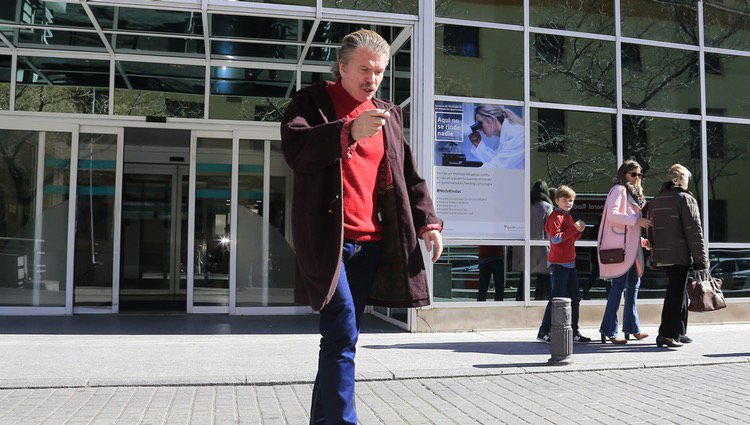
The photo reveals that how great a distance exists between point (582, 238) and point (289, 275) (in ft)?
13.5

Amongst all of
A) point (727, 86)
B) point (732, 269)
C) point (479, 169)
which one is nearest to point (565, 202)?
point (479, 169)

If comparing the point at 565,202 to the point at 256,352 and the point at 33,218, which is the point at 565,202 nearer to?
the point at 256,352

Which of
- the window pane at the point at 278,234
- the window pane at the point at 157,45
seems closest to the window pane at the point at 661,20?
the window pane at the point at 278,234

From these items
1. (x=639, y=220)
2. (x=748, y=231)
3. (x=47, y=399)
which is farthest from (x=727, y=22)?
(x=47, y=399)

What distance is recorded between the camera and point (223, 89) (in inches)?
411

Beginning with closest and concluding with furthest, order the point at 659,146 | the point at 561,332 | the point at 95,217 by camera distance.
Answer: the point at 561,332 < the point at 659,146 < the point at 95,217

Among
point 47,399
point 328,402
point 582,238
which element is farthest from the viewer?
point 582,238

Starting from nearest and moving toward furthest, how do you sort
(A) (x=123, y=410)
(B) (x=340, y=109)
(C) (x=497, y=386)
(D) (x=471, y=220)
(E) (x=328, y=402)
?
(E) (x=328, y=402) < (B) (x=340, y=109) < (A) (x=123, y=410) < (C) (x=497, y=386) < (D) (x=471, y=220)

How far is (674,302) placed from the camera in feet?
24.1

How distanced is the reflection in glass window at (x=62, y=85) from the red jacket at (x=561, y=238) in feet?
20.7

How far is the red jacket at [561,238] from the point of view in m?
7.67

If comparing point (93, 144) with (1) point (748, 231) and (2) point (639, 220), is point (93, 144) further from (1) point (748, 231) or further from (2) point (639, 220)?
(1) point (748, 231)

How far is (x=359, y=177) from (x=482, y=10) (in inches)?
255

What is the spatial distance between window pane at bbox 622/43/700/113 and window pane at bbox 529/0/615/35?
0.44 metres
